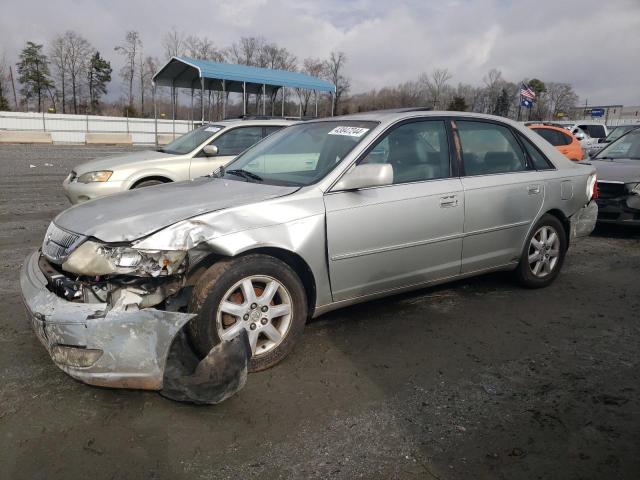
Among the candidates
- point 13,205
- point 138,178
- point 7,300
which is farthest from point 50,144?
point 7,300

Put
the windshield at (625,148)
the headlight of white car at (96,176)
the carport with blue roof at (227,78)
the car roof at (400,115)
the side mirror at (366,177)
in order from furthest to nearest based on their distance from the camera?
the carport with blue roof at (227,78), the windshield at (625,148), the headlight of white car at (96,176), the car roof at (400,115), the side mirror at (366,177)

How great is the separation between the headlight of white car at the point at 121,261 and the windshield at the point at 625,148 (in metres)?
8.21

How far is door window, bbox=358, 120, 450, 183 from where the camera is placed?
12.6ft

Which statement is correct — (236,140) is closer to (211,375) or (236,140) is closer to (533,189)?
(533,189)

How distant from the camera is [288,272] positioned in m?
3.19

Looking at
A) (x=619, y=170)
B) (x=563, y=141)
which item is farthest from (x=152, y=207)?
(x=563, y=141)

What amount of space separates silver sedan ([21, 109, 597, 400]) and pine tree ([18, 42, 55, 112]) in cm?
6080

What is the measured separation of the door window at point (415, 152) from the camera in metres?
3.85

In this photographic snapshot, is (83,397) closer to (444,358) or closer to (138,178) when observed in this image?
(444,358)

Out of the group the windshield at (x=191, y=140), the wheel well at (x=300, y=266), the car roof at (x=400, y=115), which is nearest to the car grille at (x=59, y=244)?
the wheel well at (x=300, y=266)

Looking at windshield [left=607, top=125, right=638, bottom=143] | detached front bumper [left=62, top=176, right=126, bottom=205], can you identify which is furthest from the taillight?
detached front bumper [left=62, top=176, right=126, bottom=205]

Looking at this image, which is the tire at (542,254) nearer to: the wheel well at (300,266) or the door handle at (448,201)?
the door handle at (448,201)

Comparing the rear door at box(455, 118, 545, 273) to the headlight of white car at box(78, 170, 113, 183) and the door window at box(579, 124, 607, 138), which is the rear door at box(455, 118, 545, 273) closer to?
the headlight of white car at box(78, 170, 113, 183)

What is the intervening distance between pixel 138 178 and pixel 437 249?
15.6ft
